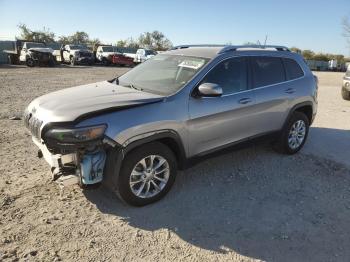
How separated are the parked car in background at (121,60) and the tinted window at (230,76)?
29607 mm

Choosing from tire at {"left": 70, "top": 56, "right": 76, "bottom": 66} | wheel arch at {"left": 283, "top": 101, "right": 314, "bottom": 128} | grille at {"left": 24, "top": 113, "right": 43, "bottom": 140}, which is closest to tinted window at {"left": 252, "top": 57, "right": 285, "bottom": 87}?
wheel arch at {"left": 283, "top": 101, "right": 314, "bottom": 128}

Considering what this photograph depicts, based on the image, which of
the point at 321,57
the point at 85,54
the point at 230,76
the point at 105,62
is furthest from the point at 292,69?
the point at 321,57

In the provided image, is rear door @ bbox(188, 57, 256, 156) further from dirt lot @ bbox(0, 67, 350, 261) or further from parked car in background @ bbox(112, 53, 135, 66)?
parked car in background @ bbox(112, 53, 135, 66)

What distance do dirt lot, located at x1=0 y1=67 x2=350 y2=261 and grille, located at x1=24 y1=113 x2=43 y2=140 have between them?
831mm

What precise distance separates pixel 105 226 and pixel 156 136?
1.09m

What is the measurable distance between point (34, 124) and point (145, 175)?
1.34m

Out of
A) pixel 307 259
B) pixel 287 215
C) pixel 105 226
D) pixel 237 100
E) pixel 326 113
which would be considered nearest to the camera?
pixel 307 259

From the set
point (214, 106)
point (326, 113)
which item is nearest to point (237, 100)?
point (214, 106)

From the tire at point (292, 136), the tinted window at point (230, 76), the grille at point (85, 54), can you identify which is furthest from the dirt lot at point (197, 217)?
the grille at point (85, 54)

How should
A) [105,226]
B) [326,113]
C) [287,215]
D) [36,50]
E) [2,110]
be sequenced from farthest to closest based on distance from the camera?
[36,50] → [326,113] → [2,110] → [287,215] → [105,226]

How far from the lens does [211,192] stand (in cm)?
453

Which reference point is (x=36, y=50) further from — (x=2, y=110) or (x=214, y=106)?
(x=214, y=106)

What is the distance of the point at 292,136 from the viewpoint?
5965 millimetres

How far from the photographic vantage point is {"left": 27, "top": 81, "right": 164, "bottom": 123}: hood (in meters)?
3.63
